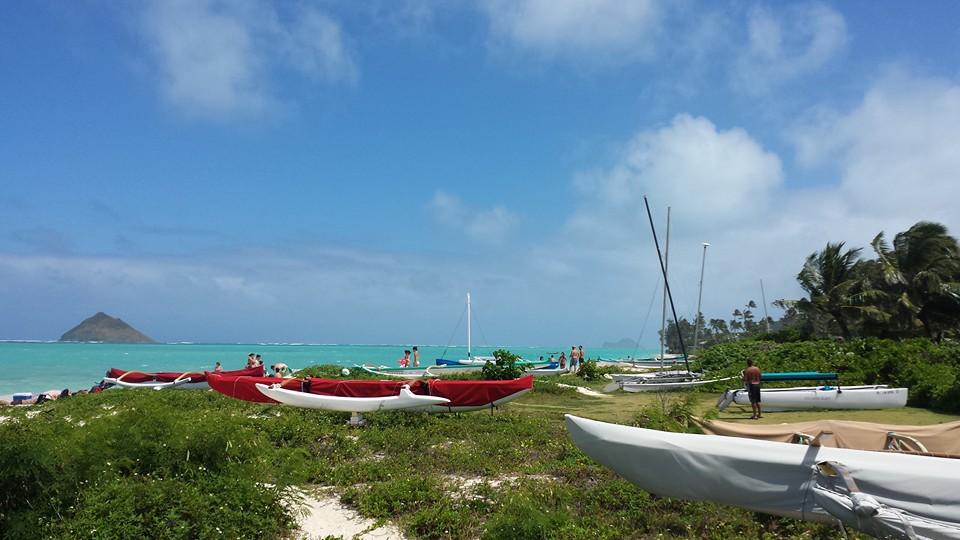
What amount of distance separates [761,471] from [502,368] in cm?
1382

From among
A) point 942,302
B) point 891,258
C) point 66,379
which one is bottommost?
point 66,379

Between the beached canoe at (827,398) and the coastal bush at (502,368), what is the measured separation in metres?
6.73

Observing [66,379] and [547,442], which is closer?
[547,442]

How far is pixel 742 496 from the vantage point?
6.13 metres

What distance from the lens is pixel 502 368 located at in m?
19.6

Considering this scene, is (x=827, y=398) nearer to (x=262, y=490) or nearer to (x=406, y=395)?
(x=406, y=395)

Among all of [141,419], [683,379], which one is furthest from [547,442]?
[683,379]

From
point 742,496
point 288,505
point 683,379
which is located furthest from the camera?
point 683,379

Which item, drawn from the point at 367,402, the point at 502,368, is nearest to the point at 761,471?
the point at 367,402

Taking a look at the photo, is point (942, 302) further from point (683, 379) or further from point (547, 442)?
point (547, 442)

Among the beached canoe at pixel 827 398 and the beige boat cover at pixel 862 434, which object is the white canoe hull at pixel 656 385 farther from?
the beige boat cover at pixel 862 434

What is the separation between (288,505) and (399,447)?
3902mm

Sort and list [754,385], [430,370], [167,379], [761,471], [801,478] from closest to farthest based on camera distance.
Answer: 1. [801,478]
2. [761,471]
3. [754,385]
4. [167,379]
5. [430,370]

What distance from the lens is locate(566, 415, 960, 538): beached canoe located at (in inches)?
208
